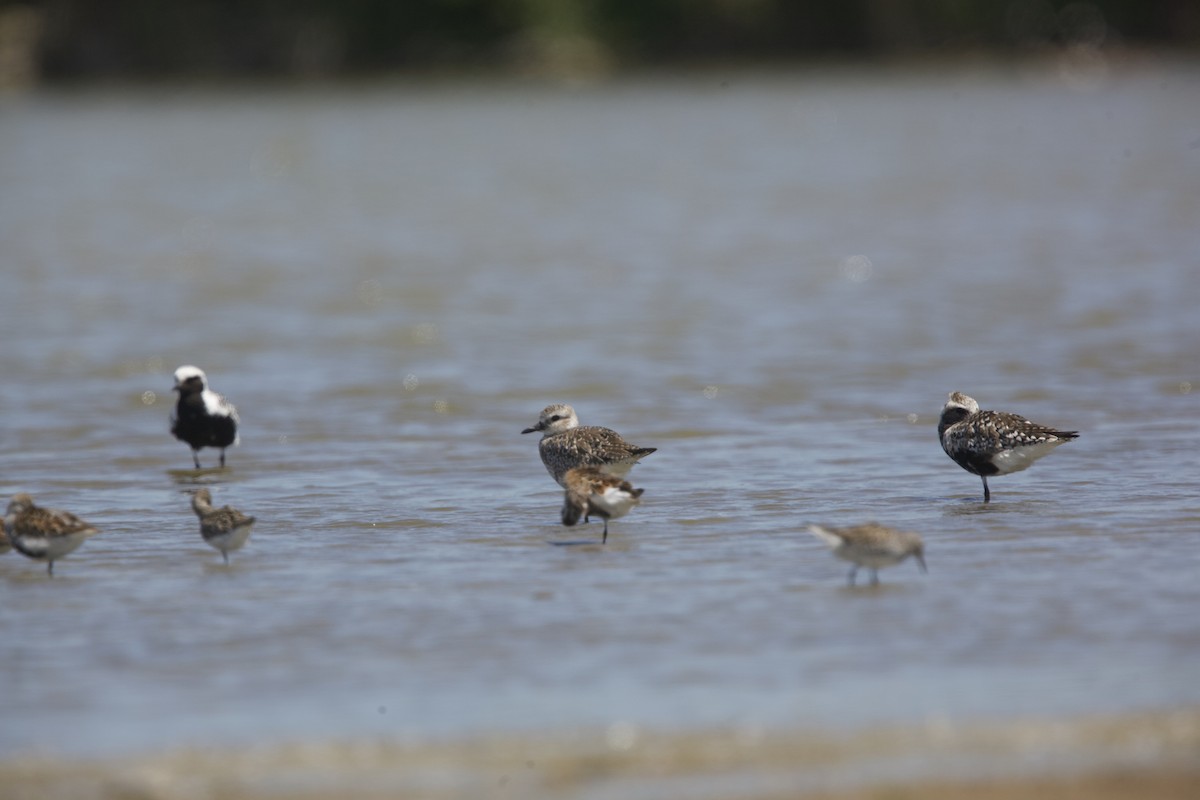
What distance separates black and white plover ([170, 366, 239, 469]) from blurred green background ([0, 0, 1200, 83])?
2360 inches

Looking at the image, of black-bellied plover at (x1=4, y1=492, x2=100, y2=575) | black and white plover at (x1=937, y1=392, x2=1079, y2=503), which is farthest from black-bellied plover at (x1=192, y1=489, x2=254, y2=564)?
black and white plover at (x1=937, y1=392, x2=1079, y2=503)

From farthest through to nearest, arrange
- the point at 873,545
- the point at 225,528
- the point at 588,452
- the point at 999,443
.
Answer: the point at 588,452
the point at 999,443
the point at 225,528
the point at 873,545

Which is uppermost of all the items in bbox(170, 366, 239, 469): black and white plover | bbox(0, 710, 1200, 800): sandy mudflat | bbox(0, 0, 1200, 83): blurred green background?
bbox(0, 0, 1200, 83): blurred green background

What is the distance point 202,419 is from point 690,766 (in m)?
7.36

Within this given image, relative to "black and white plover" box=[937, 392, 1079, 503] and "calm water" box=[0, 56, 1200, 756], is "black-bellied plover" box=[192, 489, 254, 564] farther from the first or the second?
"black and white plover" box=[937, 392, 1079, 503]

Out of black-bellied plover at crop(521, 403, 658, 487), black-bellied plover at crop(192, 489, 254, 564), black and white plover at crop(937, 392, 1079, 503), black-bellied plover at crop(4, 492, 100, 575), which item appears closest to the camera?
black-bellied plover at crop(4, 492, 100, 575)

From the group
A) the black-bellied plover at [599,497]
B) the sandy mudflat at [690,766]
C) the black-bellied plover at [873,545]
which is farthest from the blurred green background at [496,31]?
the sandy mudflat at [690,766]

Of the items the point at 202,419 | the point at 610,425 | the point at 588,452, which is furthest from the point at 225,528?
the point at 610,425

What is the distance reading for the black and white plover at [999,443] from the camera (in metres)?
10.8

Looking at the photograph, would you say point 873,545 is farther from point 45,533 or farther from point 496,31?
point 496,31

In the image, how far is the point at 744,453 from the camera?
12.9 metres

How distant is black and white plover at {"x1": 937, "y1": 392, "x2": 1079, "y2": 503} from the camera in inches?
426

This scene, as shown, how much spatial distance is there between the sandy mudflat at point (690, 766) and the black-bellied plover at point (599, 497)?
3.19 metres

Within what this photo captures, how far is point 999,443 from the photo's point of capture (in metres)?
10.8
